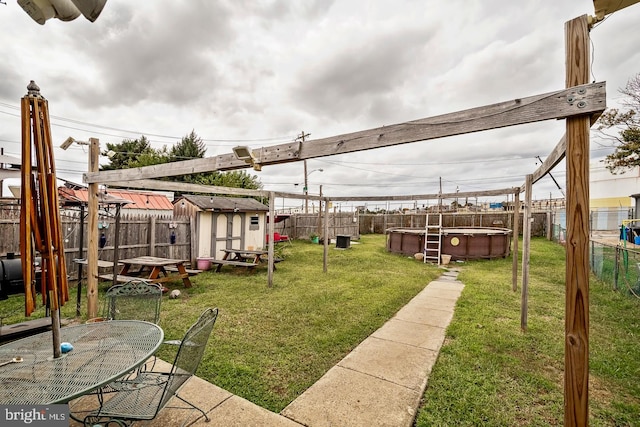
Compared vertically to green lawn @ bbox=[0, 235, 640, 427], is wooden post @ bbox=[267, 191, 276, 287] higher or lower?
higher

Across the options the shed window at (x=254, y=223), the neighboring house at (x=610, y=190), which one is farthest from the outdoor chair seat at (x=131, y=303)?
the neighboring house at (x=610, y=190)

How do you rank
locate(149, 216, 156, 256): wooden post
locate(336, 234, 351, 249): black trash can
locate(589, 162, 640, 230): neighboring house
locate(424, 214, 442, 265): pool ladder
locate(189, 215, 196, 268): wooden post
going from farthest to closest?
locate(589, 162, 640, 230): neighboring house, locate(336, 234, 351, 249): black trash can, locate(424, 214, 442, 265): pool ladder, locate(189, 215, 196, 268): wooden post, locate(149, 216, 156, 256): wooden post

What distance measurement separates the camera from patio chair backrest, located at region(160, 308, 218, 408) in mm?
1679

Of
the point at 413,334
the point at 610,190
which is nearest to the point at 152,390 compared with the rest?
the point at 413,334

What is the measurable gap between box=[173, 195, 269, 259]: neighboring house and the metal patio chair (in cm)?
767

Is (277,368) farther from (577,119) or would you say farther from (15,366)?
(577,119)

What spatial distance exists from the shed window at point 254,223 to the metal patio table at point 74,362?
8817 millimetres

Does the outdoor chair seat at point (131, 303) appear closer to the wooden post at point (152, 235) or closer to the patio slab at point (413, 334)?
the patio slab at point (413, 334)

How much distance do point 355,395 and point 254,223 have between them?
935 centimetres

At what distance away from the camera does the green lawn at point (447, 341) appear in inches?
97.6

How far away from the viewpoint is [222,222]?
10086mm

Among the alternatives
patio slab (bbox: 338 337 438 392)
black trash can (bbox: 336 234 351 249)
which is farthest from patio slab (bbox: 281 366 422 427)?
black trash can (bbox: 336 234 351 249)

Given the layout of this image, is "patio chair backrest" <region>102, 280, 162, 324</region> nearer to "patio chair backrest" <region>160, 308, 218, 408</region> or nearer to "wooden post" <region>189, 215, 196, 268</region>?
"patio chair backrest" <region>160, 308, 218, 408</region>

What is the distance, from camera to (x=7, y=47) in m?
5.62
